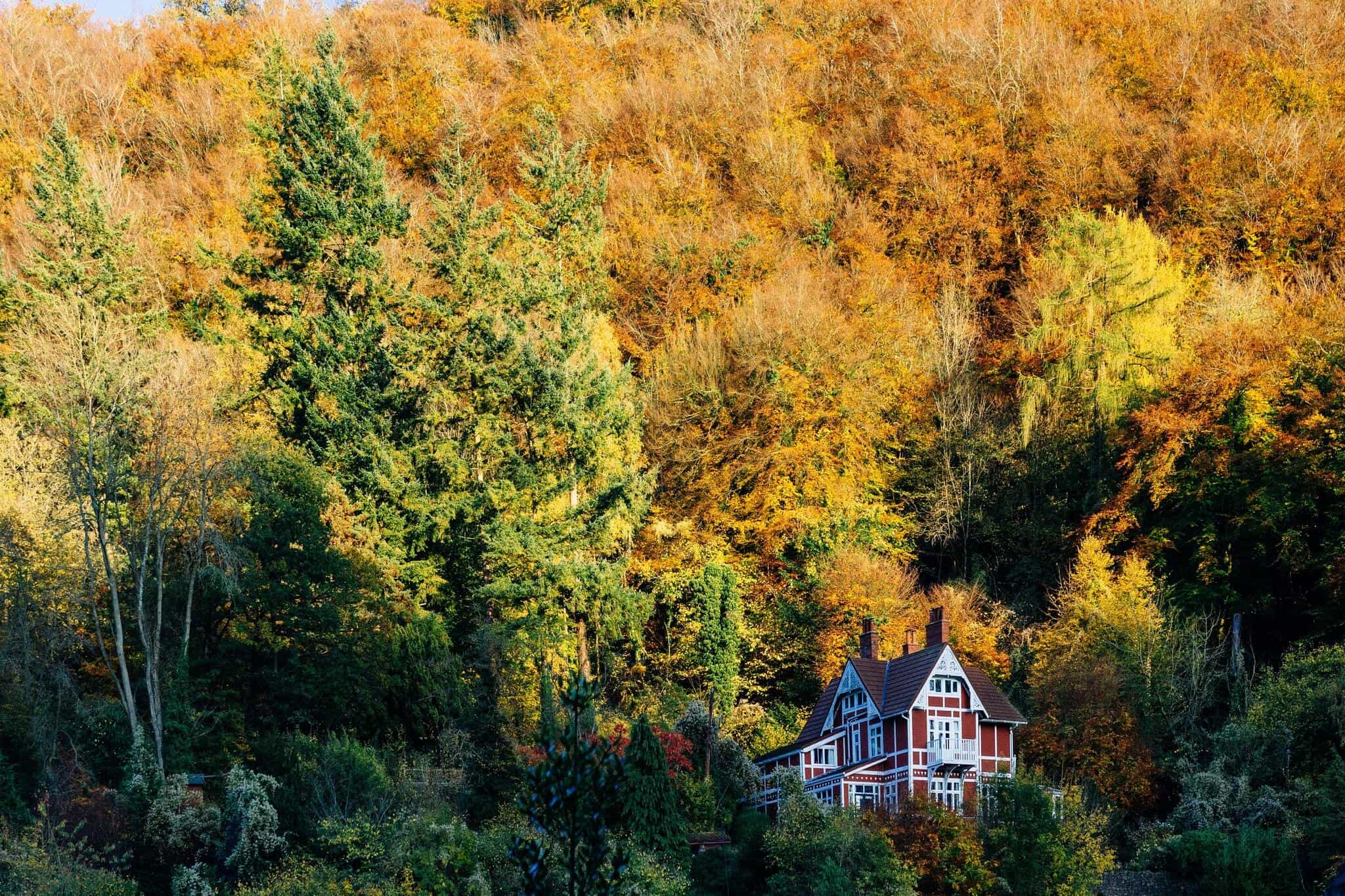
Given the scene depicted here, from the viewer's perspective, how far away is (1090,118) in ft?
166

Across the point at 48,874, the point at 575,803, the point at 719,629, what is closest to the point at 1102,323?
the point at 719,629

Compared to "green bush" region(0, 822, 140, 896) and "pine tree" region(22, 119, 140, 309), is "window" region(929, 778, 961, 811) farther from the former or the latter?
"pine tree" region(22, 119, 140, 309)

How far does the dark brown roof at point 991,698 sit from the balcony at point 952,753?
0.94 meters

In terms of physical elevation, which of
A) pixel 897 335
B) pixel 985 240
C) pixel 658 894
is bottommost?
pixel 658 894

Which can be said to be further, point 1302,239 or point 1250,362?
point 1302,239

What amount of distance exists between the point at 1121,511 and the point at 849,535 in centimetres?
745

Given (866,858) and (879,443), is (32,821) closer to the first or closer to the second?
(866,858)

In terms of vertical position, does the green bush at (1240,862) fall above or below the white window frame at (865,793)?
below

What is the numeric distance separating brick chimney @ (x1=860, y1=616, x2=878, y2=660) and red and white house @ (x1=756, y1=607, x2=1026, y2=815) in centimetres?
80

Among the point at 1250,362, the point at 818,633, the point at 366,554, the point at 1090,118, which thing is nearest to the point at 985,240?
the point at 1090,118

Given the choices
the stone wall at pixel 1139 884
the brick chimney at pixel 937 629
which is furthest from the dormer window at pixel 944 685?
the stone wall at pixel 1139 884

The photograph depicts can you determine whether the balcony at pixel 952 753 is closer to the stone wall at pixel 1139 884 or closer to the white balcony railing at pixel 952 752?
Result: the white balcony railing at pixel 952 752

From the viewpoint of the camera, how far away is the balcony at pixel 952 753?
118ft

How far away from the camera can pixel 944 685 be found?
36.6m
